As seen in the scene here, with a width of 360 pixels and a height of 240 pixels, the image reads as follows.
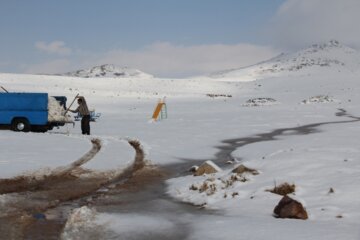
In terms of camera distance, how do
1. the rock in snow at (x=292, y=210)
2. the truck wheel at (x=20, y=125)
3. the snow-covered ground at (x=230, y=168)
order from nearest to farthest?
the snow-covered ground at (x=230, y=168) < the rock in snow at (x=292, y=210) < the truck wheel at (x=20, y=125)

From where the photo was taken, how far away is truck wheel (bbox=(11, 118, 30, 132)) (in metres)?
23.7

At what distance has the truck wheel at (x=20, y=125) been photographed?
23.7 meters

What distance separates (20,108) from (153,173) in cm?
1224

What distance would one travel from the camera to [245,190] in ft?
34.5

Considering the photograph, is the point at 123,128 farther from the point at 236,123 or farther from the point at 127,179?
the point at 127,179

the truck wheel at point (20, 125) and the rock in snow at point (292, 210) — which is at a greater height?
the truck wheel at point (20, 125)

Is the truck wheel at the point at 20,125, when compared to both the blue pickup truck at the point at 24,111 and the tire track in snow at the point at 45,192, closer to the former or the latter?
the blue pickup truck at the point at 24,111

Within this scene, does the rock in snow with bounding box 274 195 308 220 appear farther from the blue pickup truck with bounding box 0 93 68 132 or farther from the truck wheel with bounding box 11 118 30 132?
the truck wheel with bounding box 11 118 30 132

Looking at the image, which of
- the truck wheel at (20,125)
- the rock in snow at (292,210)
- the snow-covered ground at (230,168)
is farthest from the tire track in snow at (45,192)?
the truck wheel at (20,125)

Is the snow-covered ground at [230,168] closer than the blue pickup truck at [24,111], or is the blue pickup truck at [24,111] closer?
the snow-covered ground at [230,168]

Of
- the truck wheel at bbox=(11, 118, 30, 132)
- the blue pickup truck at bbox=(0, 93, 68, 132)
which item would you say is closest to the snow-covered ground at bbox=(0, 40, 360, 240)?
the truck wheel at bbox=(11, 118, 30, 132)

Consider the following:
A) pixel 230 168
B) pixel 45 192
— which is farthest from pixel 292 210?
pixel 230 168

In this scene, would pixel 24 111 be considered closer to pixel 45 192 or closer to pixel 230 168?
pixel 230 168

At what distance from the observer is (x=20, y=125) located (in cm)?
2377
